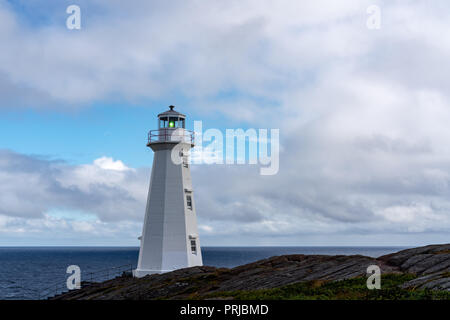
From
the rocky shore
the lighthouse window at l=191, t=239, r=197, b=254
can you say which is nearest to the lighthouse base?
the lighthouse window at l=191, t=239, r=197, b=254

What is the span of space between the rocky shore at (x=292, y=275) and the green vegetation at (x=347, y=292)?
50cm

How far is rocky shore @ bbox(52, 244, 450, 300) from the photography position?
23031mm

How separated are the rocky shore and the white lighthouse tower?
13.6 feet

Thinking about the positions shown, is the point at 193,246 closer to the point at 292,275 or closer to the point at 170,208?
the point at 170,208

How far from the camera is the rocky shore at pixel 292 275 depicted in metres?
23.0

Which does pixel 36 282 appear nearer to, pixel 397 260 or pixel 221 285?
pixel 221 285

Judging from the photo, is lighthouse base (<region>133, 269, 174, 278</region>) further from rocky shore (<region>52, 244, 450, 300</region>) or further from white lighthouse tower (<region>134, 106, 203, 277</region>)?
rocky shore (<region>52, 244, 450, 300</region>)

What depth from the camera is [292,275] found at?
26.9 meters

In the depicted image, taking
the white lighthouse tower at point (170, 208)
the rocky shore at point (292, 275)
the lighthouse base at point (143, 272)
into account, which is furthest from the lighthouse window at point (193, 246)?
the rocky shore at point (292, 275)

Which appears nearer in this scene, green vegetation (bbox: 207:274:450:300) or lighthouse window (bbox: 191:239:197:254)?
green vegetation (bbox: 207:274:450:300)

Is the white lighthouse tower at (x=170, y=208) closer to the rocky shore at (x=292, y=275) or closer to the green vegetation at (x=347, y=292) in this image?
the rocky shore at (x=292, y=275)
